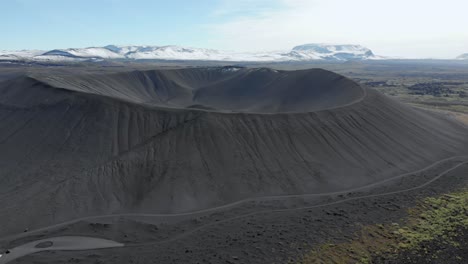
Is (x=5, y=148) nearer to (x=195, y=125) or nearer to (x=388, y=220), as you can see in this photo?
(x=195, y=125)

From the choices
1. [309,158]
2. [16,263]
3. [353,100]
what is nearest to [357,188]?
[309,158]

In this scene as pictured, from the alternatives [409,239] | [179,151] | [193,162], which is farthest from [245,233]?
[179,151]

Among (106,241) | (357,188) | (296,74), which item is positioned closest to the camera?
(106,241)

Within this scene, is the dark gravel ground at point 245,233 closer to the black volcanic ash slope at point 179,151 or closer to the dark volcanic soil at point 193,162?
the dark volcanic soil at point 193,162

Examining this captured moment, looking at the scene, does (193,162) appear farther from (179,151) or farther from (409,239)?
(409,239)

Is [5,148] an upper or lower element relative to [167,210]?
upper

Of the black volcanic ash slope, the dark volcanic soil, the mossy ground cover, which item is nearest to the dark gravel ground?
the dark volcanic soil

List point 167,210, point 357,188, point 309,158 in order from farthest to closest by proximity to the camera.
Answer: point 309,158 → point 357,188 → point 167,210
